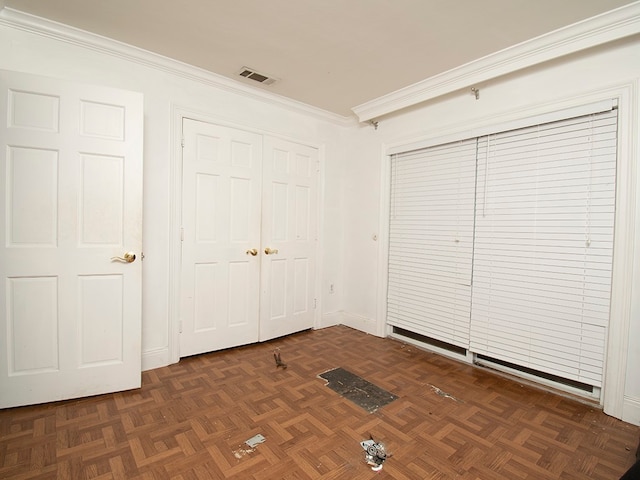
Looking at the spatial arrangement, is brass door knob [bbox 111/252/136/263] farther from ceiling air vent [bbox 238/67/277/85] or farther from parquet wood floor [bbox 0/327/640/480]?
ceiling air vent [bbox 238/67/277/85]

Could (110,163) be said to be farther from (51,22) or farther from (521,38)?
(521,38)

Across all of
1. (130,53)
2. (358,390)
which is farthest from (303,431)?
(130,53)

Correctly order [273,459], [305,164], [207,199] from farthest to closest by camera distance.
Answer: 1. [305,164]
2. [207,199]
3. [273,459]

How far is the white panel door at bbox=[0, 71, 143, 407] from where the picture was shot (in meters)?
2.06

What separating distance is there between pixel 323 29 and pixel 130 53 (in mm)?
1614

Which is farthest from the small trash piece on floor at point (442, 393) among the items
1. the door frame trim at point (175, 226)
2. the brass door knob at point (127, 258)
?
the brass door knob at point (127, 258)

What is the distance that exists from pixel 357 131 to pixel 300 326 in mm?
2585

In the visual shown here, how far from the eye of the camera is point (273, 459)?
168cm

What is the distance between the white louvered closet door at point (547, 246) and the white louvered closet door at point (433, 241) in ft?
0.43

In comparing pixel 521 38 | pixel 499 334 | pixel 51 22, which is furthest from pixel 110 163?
pixel 499 334

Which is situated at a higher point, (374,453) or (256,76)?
(256,76)

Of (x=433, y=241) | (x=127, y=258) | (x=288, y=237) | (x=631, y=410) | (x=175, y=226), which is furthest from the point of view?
(x=288, y=237)

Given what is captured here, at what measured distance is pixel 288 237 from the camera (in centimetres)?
363

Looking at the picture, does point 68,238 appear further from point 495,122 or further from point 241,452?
point 495,122
